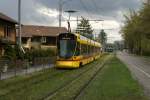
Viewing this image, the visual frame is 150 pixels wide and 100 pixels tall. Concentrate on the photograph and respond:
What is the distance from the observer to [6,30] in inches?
2082

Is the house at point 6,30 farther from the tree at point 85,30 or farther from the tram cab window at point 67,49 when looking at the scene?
the tree at point 85,30

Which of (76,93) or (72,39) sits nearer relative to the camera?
(76,93)

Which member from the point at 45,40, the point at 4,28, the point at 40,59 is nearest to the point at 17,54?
the point at 40,59

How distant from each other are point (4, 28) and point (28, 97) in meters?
35.0

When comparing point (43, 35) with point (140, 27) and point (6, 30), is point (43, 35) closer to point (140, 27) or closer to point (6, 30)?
point (140, 27)

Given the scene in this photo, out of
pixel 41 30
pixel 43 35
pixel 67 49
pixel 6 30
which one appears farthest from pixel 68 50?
pixel 41 30

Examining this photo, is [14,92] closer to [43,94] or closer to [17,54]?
[43,94]

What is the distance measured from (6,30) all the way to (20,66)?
19490 mm

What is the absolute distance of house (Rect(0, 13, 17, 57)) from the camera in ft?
157

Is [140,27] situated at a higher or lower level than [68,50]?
higher

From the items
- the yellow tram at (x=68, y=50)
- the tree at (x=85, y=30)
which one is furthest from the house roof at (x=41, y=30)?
the yellow tram at (x=68, y=50)

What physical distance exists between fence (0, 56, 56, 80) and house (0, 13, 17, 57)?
5.56m

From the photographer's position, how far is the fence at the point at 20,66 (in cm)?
2942

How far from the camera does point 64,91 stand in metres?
20.4
